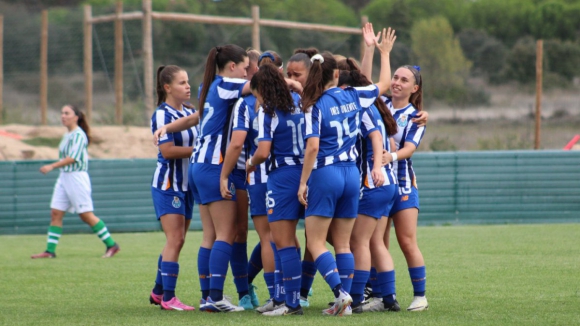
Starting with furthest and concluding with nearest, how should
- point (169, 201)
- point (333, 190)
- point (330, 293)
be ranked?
point (330, 293) → point (169, 201) → point (333, 190)

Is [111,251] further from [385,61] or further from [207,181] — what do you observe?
[385,61]

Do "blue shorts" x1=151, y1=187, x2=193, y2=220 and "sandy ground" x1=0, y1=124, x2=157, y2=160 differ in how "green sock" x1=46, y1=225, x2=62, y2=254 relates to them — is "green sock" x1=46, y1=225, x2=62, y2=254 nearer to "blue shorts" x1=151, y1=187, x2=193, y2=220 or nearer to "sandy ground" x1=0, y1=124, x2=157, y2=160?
"blue shorts" x1=151, y1=187, x2=193, y2=220

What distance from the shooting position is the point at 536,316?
6105 millimetres

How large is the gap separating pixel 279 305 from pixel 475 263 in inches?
138

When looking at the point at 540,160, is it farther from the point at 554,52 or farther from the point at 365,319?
the point at 365,319

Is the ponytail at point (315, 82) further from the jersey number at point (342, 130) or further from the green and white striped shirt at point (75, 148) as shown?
the green and white striped shirt at point (75, 148)

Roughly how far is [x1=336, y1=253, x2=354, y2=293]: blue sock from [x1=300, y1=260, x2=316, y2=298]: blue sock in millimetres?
624

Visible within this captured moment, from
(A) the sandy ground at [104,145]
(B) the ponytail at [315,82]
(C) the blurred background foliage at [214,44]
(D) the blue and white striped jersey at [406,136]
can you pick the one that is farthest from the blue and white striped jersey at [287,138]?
(A) the sandy ground at [104,145]

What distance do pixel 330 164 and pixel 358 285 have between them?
3.17 ft

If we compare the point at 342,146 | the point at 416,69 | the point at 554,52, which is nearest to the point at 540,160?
the point at 554,52

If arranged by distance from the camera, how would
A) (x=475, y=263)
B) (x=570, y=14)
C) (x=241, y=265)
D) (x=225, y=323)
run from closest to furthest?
1. (x=225, y=323)
2. (x=241, y=265)
3. (x=475, y=263)
4. (x=570, y=14)

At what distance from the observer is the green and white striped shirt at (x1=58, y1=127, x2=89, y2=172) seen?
34.7ft

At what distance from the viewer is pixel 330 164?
6.14m

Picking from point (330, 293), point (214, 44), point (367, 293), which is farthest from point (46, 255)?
point (214, 44)
